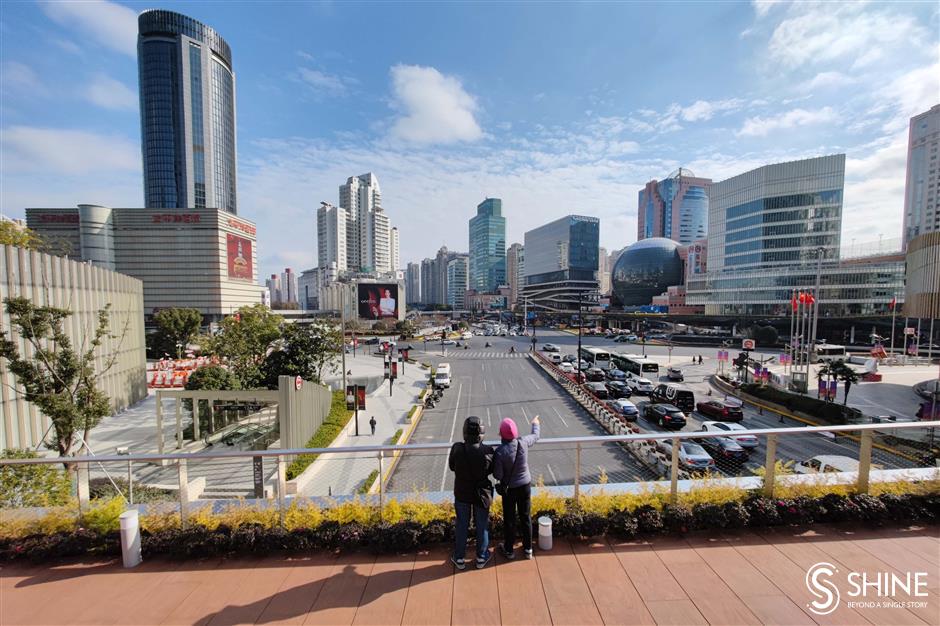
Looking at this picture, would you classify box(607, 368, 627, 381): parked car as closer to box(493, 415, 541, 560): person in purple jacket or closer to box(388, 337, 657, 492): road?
box(388, 337, 657, 492): road

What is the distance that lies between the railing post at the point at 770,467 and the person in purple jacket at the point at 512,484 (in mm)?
2695

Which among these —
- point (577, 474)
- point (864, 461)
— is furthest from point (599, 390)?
point (577, 474)

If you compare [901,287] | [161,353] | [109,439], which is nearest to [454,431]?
[109,439]

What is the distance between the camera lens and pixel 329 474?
10.5 meters

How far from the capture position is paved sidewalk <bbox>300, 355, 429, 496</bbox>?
8.55 metres

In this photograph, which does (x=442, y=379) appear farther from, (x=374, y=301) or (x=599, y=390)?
(x=374, y=301)

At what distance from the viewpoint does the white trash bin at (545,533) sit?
3.52 m

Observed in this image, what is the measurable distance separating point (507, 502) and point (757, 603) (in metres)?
2.00

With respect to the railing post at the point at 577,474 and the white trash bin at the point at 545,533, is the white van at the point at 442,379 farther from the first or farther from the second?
the white trash bin at the point at 545,533

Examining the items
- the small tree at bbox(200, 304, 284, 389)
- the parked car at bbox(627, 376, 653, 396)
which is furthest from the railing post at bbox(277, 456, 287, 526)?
the parked car at bbox(627, 376, 653, 396)

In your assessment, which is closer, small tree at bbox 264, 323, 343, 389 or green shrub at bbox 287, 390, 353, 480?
green shrub at bbox 287, 390, 353, 480

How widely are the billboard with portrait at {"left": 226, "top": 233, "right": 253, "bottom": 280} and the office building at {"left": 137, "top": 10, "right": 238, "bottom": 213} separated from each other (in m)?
18.2

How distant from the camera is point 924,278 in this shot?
19.1m

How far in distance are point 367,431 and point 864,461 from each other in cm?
1563
